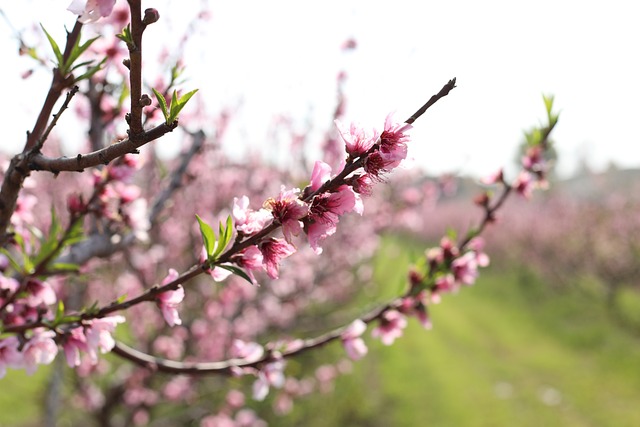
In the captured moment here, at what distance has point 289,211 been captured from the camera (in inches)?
44.6

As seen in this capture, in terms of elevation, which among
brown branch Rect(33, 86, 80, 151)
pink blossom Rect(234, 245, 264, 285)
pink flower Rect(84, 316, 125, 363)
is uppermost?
brown branch Rect(33, 86, 80, 151)

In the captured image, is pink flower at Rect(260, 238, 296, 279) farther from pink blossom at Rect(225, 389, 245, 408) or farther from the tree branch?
pink blossom at Rect(225, 389, 245, 408)

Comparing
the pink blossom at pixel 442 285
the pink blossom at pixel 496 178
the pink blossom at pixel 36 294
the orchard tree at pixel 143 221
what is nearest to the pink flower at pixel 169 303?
the orchard tree at pixel 143 221

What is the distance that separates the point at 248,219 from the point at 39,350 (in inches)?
33.3

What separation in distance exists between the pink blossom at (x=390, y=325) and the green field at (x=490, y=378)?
12.4ft

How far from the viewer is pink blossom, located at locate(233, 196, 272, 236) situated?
1.21 meters

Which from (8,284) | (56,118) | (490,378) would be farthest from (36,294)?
(490,378)

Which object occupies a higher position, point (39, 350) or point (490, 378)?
point (490, 378)

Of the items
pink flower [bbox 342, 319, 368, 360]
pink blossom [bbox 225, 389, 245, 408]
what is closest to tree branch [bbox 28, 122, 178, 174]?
pink flower [bbox 342, 319, 368, 360]

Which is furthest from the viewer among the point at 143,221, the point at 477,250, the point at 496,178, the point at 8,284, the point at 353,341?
the point at 496,178

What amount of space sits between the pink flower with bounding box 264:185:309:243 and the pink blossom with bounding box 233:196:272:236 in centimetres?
5

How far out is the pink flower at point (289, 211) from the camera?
1121 millimetres

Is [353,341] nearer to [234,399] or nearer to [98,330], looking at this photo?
[98,330]

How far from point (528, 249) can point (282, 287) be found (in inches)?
658
